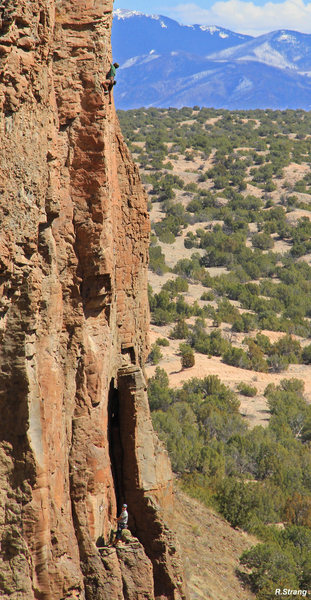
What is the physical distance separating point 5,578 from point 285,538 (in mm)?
14310

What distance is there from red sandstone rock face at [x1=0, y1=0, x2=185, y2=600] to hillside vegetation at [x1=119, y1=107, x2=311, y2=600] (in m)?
7.70

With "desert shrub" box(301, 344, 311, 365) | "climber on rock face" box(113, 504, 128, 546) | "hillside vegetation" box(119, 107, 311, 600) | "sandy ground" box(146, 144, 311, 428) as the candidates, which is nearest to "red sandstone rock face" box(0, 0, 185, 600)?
"climber on rock face" box(113, 504, 128, 546)

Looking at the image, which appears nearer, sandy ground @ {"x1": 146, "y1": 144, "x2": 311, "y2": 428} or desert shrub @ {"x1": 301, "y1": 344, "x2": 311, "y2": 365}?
sandy ground @ {"x1": 146, "y1": 144, "x2": 311, "y2": 428}

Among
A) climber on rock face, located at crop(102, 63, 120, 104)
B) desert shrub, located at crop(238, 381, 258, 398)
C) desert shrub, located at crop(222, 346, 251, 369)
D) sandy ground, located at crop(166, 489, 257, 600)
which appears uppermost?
climber on rock face, located at crop(102, 63, 120, 104)

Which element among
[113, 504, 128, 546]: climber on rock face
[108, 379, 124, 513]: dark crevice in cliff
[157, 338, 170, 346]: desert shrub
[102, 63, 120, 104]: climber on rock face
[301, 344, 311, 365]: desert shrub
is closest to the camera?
A: [102, 63, 120, 104]: climber on rock face

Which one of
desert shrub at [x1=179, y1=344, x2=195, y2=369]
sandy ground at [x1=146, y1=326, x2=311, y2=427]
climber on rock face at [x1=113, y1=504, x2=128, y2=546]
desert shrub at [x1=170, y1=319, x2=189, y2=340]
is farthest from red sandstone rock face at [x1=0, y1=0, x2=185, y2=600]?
desert shrub at [x1=170, y1=319, x2=189, y2=340]

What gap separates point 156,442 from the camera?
10977 millimetres

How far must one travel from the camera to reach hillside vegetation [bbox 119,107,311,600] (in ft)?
70.8

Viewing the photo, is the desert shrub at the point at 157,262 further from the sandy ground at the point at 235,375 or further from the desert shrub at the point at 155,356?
the desert shrub at the point at 155,356

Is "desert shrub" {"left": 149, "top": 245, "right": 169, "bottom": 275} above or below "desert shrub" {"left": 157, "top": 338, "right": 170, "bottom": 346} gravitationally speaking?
above

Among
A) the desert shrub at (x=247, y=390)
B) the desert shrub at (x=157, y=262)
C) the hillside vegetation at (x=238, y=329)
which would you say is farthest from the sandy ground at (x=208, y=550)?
the desert shrub at (x=157, y=262)

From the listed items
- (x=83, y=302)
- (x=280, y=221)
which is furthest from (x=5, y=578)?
(x=280, y=221)

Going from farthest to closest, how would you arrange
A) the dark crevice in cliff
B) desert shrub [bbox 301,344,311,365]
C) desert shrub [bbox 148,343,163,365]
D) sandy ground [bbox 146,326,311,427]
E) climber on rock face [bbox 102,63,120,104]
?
desert shrub [bbox 301,344,311,365] < desert shrub [bbox 148,343,163,365] < sandy ground [bbox 146,326,311,427] < the dark crevice in cliff < climber on rock face [bbox 102,63,120,104]

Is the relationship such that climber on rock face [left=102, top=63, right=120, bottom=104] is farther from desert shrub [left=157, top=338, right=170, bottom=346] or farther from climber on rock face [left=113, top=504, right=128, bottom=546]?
desert shrub [left=157, top=338, right=170, bottom=346]
